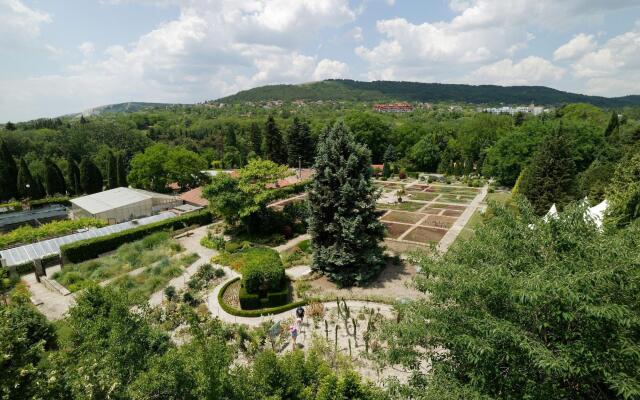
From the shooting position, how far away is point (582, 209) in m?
6.82

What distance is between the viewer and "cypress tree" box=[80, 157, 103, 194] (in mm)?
44250

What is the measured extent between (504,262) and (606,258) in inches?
64.5

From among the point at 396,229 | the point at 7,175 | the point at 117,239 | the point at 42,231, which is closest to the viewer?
the point at 117,239

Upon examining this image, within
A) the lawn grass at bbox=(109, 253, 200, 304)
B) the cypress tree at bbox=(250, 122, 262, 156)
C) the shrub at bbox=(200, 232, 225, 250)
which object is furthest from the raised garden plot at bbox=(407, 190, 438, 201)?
the cypress tree at bbox=(250, 122, 262, 156)

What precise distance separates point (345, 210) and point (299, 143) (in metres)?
37.4

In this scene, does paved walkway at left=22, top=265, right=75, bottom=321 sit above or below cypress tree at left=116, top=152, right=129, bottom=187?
below

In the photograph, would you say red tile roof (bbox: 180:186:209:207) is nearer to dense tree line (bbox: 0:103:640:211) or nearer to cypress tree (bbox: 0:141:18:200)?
dense tree line (bbox: 0:103:640:211)

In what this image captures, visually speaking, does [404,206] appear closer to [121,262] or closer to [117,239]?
[121,262]

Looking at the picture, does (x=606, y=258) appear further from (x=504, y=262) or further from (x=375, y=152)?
(x=375, y=152)

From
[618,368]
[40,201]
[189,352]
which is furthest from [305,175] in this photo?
[618,368]

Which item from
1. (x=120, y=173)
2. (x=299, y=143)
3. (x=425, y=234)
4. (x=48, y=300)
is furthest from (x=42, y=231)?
(x=299, y=143)

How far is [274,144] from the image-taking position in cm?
5578

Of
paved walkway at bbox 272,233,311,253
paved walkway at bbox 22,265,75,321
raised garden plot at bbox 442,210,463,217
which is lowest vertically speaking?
paved walkway at bbox 22,265,75,321

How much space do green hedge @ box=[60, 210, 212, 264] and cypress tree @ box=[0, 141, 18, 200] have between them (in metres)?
29.4
